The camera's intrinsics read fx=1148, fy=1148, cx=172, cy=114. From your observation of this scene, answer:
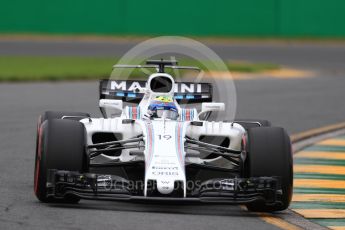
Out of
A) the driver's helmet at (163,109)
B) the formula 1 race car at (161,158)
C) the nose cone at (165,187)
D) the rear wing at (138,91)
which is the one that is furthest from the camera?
the rear wing at (138,91)

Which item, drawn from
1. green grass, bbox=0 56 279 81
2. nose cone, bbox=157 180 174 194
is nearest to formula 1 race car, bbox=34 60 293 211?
nose cone, bbox=157 180 174 194

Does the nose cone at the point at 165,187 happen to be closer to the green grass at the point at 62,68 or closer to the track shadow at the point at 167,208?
the track shadow at the point at 167,208

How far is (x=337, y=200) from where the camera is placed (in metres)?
11.2

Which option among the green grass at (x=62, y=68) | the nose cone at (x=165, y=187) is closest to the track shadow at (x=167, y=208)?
the nose cone at (x=165, y=187)

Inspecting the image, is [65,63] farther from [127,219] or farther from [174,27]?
[127,219]

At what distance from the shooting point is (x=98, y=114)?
65.8 feet

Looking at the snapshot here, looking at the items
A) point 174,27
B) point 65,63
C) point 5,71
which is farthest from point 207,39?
point 5,71

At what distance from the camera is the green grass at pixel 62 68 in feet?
95.6

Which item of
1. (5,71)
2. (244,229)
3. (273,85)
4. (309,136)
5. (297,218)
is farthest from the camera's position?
(5,71)

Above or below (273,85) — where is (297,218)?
below

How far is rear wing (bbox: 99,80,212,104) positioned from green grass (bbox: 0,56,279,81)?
51.4ft

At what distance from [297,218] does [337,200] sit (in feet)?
4.33

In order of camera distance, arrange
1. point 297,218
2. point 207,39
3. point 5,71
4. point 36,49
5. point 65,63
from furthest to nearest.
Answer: point 207,39 < point 36,49 < point 65,63 < point 5,71 < point 297,218

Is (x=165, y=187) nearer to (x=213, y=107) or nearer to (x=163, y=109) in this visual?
(x=163, y=109)
